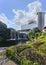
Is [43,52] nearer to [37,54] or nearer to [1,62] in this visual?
[37,54]

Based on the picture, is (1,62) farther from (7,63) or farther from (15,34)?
(15,34)

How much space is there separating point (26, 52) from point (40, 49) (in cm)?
53

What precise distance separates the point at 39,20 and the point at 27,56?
42.7 metres

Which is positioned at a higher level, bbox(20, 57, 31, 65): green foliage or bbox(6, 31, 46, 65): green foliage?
bbox(6, 31, 46, 65): green foliage

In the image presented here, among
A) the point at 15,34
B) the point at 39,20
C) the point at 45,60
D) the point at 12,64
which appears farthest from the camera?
the point at 39,20

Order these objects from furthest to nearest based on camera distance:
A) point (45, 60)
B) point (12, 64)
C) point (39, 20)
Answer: point (39, 20), point (12, 64), point (45, 60)

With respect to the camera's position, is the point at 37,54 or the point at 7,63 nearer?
the point at 37,54

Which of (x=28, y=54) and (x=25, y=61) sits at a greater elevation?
(x=28, y=54)

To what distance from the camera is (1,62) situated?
6.10m

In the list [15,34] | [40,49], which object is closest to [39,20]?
[15,34]

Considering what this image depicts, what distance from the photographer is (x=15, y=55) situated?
5.81 m

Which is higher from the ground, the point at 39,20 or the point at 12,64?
the point at 39,20

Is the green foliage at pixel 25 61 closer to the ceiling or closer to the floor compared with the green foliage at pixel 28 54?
closer to the floor

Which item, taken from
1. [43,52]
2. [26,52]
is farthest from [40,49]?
[26,52]
